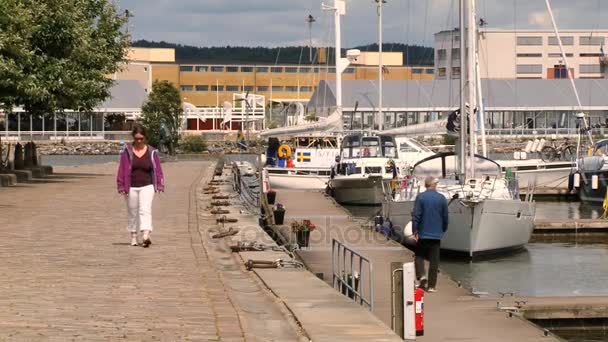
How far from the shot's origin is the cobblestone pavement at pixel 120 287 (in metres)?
12.5

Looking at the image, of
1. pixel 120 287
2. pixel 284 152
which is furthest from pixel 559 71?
pixel 120 287

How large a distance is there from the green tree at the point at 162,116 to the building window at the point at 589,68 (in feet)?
233

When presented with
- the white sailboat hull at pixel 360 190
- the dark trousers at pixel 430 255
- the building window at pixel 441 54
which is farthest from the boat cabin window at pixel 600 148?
the building window at pixel 441 54

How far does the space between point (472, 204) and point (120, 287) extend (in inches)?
656

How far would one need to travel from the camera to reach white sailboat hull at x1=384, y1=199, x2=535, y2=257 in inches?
1220

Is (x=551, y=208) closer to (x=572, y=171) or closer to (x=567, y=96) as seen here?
(x=572, y=171)

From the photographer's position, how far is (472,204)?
30.8 meters

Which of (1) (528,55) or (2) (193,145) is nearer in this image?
(2) (193,145)

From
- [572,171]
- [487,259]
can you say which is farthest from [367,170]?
[487,259]

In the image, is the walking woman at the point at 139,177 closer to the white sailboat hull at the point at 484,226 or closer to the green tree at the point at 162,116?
the white sailboat hull at the point at 484,226

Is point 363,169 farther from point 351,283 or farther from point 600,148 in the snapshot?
point 351,283

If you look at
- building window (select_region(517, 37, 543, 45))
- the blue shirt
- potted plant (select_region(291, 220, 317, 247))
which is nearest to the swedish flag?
potted plant (select_region(291, 220, 317, 247))

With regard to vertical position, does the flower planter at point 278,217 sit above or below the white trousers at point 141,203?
below

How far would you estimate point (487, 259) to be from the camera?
32219mm
